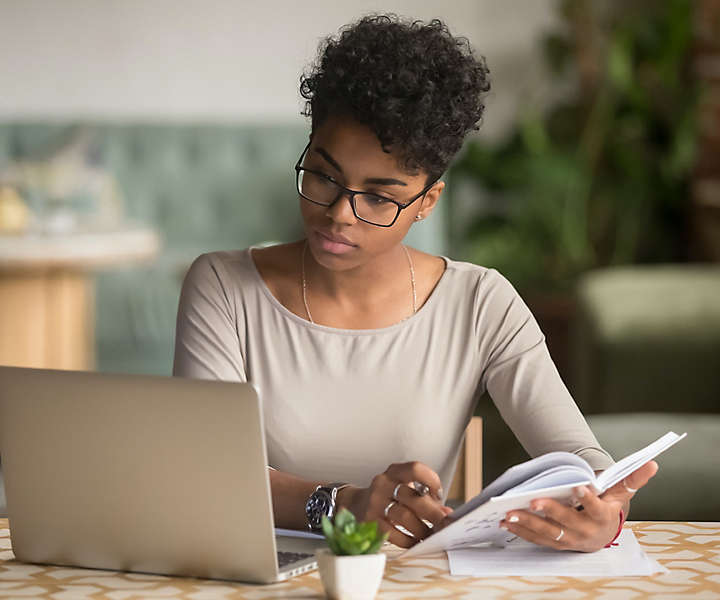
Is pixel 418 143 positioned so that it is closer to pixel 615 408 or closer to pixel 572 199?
pixel 615 408

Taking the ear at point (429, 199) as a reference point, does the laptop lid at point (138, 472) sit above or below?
below

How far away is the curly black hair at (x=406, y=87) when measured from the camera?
1.47 meters

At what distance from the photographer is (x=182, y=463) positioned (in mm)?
1159

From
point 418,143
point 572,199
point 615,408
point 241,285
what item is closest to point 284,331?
point 241,285

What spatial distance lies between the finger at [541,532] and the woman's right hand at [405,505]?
8 cm

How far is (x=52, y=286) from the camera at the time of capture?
3777 millimetres

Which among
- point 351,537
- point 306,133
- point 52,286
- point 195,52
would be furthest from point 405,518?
point 195,52

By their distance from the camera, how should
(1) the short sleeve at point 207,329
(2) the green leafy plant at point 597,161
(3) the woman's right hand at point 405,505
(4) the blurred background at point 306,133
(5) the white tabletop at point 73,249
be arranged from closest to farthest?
1. (3) the woman's right hand at point 405,505
2. (1) the short sleeve at point 207,329
3. (5) the white tabletop at point 73,249
4. (4) the blurred background at point 306,133
5. (2) the green leafy plant at point 597,161

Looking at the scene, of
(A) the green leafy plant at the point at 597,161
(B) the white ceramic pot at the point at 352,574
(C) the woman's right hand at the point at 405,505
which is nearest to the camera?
(B) the white ceramic pot at the point at 352,574

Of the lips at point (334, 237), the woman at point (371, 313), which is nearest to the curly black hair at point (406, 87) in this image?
the woman at point (371, 313)

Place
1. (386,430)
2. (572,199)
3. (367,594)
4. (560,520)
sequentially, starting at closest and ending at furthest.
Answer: (367,594)
(560,520)
(386,430)
(572,199)

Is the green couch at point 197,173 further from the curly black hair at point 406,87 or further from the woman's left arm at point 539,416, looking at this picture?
the curly black hair at point 406,87

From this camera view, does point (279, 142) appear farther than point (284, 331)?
Yes

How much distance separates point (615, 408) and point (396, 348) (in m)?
1.79
